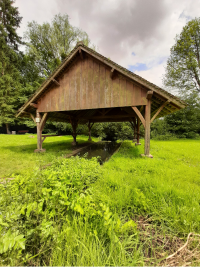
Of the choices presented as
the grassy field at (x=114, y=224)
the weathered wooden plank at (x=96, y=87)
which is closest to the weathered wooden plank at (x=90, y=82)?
the weathered wooden plank at (x=96, y=87)

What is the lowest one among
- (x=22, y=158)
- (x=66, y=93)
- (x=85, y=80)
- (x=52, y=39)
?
(x=22, y=158)

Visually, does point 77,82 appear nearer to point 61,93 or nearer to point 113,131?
point 61,93

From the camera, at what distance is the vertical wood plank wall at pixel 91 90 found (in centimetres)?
516

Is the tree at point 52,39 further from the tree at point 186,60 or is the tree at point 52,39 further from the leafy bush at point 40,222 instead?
the leafy bush at point 40,222

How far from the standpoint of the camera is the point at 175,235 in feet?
5.26

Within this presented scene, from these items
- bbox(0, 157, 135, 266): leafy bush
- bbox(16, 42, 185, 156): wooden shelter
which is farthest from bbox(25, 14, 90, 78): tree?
bbox(0, 157, 135, 266): leafy bush

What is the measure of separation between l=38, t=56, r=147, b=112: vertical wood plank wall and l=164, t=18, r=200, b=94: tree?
18011 millimetres

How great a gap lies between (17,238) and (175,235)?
1967 millimetres

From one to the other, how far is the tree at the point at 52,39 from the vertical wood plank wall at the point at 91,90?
17069 millimetres

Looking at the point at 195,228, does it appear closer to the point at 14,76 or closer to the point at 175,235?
the point at 175,235

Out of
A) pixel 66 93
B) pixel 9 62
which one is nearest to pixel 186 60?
pixel 66 93

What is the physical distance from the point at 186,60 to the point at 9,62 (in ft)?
99.8

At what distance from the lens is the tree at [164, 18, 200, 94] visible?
1639 centimetres

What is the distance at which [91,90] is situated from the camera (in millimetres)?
5555
